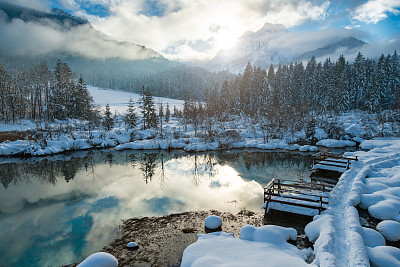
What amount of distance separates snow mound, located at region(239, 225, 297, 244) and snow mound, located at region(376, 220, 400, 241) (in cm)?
409

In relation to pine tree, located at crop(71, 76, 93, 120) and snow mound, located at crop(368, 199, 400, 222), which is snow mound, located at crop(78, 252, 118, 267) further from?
pine tree, located at crop(71, 76, 93, 120)

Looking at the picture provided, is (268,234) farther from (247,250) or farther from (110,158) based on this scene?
(110,158)

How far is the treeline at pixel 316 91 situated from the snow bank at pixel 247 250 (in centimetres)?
4050

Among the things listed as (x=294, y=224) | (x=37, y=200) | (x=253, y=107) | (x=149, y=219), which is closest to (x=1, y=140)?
(x=37, y=200)

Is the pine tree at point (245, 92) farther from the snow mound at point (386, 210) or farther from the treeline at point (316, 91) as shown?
the snow mound at point (386, 210)

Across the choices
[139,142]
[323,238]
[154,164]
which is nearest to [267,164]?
[154,164]

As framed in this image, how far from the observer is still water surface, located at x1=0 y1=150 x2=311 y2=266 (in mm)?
10461

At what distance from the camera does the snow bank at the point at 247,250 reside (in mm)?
7320

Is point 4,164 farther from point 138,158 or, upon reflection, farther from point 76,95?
point 76,95

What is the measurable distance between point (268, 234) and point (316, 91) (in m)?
65.6

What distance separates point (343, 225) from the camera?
943cm

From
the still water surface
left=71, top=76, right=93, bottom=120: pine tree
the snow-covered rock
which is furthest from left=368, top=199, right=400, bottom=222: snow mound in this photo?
left=71, top=76, right=93, bottom=120: pine tree

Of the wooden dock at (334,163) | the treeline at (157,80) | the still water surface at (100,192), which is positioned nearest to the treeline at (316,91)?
the wooden dock at (334,163)

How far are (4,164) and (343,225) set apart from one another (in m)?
33.4
